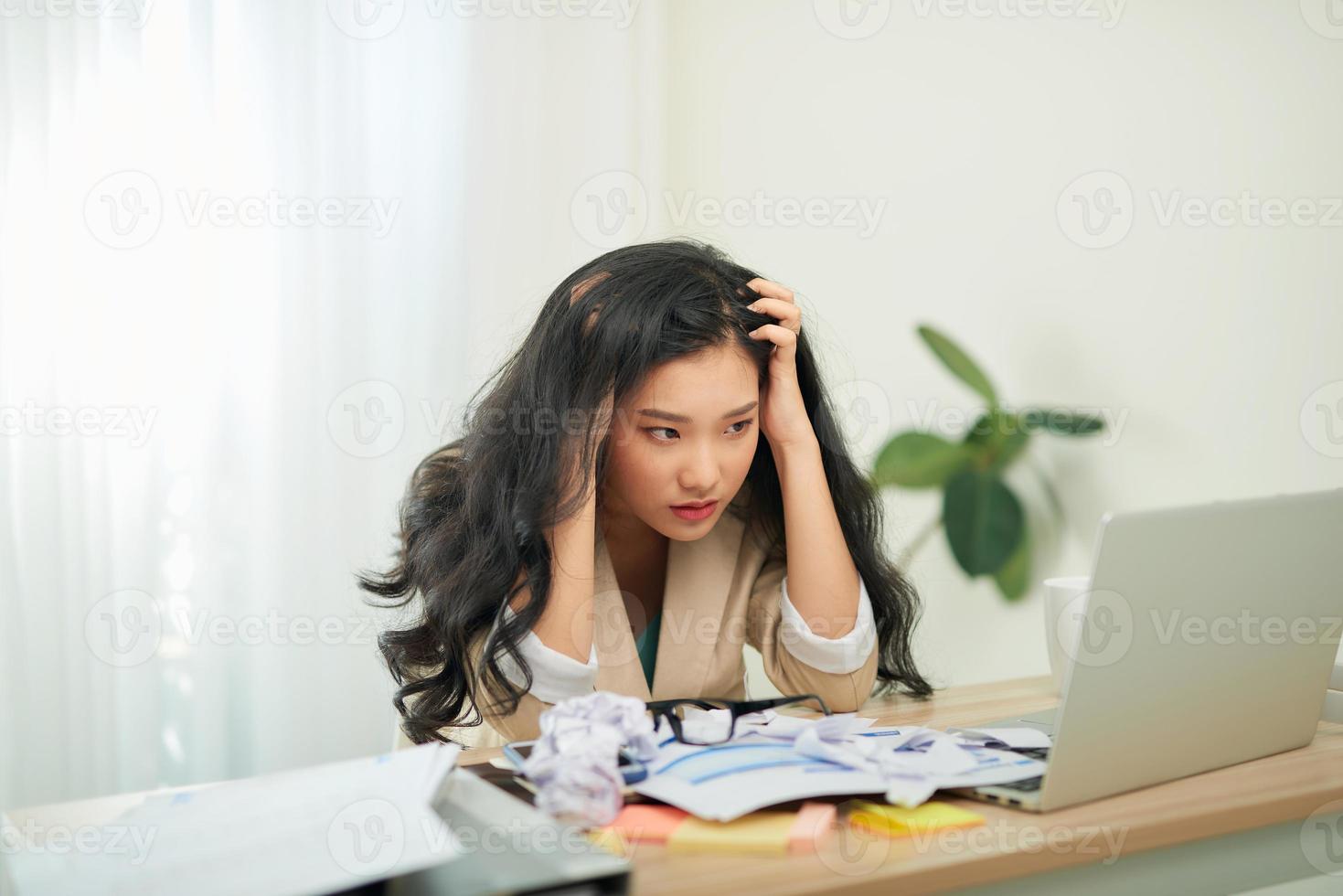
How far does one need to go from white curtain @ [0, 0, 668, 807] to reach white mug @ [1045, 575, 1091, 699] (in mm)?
1303

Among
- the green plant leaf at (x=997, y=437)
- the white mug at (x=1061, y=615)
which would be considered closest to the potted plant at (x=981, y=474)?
the green plant leaf at (x=997, y=437)

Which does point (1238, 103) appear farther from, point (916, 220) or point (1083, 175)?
point (916, 220)

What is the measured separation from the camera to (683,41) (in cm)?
249

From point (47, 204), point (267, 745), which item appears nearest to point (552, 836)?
point (267, 745)

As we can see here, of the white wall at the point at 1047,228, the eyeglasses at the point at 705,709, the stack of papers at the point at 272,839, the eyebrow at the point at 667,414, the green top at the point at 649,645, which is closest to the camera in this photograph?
the stack of papers at the point at 272,839

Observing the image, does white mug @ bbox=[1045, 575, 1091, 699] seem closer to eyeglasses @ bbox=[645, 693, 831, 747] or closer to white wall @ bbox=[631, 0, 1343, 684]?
eyeglasses @ bbox=[645, 693, 831, 747]

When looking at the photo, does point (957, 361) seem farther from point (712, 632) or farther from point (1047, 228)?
point (712, 632)

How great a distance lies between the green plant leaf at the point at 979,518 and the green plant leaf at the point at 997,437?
0.04 metres

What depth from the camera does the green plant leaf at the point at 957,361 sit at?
2336 mm

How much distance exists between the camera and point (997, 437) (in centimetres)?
238

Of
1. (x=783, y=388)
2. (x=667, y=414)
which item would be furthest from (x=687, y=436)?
(x=783, y=388)

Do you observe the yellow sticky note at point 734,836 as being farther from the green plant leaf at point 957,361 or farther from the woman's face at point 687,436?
the green plant leaf at point 957,361

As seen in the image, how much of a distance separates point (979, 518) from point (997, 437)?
20 centimetres

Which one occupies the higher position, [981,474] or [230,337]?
[230,337]
